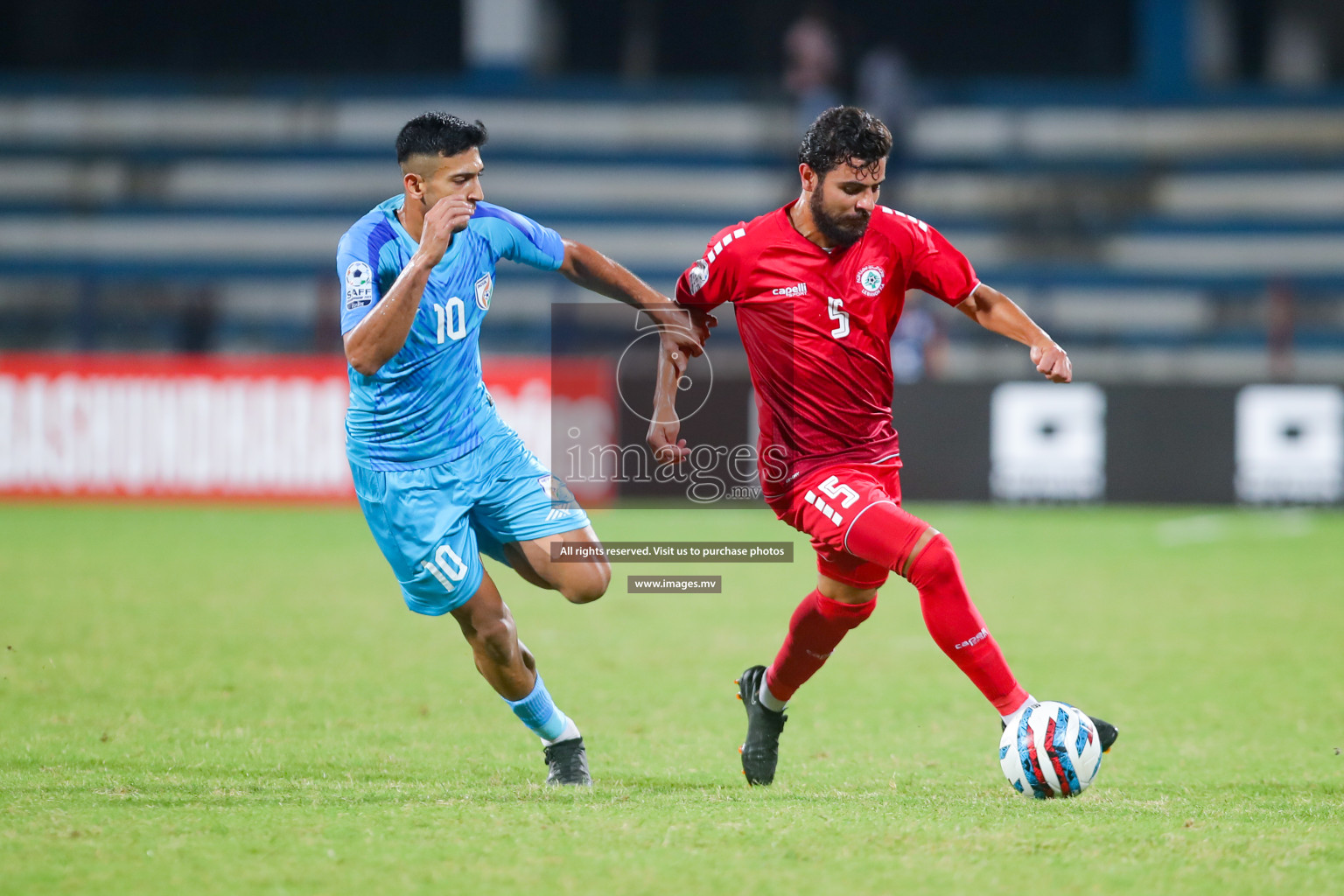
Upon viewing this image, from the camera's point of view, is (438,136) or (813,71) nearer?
(438,136)

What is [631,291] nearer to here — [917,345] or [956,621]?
[956,621]

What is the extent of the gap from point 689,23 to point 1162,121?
767 centimetres

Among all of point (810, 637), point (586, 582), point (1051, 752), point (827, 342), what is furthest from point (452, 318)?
point (1051, 752)

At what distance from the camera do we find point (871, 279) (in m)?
4.95

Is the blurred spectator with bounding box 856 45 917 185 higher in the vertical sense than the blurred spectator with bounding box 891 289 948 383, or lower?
higher

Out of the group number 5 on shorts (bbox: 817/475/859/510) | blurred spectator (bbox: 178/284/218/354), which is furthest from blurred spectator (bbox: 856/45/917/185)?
number 5 on shorts (bbox: 817/475/859/510)

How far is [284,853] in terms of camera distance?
379cm

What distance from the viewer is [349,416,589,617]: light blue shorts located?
186 inches

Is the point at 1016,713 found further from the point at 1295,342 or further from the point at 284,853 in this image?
the point at 1295,342

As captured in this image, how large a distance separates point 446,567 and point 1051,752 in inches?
77.8

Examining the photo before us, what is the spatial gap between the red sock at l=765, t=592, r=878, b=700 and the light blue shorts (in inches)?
33.4

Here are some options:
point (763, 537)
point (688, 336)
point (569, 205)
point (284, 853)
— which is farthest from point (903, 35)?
point (284, 853)

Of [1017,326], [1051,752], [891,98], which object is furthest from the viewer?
[891,98]

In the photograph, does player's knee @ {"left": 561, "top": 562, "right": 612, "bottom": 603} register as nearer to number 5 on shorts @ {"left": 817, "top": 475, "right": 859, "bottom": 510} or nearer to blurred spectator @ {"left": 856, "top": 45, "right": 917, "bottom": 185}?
number 5 on shorts @ {"left": 817, "top": 475, "right": 859, "bottom": 510}
